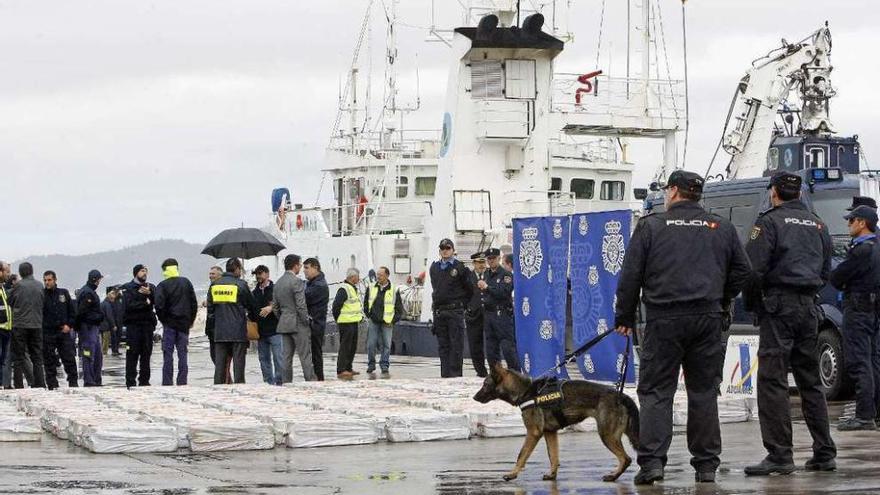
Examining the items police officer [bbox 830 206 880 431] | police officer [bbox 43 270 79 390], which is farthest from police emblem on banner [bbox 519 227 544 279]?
police officer [bbox 830 206 880 431]

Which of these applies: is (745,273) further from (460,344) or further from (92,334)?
(92,334)

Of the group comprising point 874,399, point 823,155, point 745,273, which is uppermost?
point 823,155

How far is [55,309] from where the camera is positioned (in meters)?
21.5

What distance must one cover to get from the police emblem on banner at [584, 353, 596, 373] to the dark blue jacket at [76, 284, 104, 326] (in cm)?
722

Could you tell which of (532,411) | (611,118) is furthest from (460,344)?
(611,118)

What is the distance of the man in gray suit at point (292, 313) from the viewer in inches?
800

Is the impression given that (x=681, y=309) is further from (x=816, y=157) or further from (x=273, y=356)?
(x=816, y=157)

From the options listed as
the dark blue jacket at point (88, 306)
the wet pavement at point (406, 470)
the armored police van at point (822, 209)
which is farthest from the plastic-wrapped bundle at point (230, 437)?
the dark blue jacket at point (88, 306)

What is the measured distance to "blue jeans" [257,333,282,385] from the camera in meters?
20.8

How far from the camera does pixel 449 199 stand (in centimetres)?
3062

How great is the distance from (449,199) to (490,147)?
130cm

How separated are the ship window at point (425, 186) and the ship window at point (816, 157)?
1018cm

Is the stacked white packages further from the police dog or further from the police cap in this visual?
the police cap

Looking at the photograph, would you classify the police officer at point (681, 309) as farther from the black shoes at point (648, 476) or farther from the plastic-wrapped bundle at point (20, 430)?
the plastic-wrapped bundle at point (20, 430)
